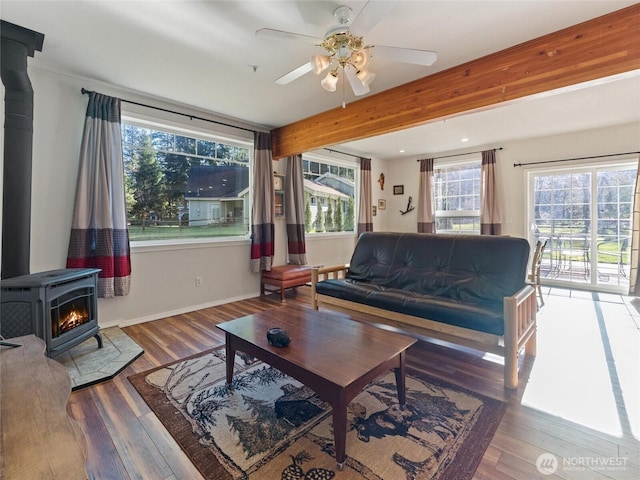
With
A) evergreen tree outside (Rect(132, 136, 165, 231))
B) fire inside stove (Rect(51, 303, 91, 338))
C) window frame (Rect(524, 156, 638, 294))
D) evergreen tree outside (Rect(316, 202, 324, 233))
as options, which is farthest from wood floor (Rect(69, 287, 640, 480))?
evergreen tree outside (Rect(316, 202, 324, 233))

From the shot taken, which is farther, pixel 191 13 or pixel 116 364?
pixel 116 364

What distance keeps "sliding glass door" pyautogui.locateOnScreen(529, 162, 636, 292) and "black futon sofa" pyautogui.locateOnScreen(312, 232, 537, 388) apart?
3.23 metres

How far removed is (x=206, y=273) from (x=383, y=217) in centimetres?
424

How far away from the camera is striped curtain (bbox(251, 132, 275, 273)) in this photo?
4336 mm

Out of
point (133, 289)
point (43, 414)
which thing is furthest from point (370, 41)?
point (133, 289)

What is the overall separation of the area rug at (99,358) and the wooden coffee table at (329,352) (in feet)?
3.15

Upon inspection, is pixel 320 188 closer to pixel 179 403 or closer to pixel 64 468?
pixel 179 403

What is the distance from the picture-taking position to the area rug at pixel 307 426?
1.42m

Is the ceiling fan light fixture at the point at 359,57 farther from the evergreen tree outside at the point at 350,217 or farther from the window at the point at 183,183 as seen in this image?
the evergreen tree outside at the point at 350,217

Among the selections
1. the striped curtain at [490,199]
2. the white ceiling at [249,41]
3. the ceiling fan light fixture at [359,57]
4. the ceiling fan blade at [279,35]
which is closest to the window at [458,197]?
the striped curtain at [490,199]

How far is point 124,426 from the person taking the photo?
67.2 inches

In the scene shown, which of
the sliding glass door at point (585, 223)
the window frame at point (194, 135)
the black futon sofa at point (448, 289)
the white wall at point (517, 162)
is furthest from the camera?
the sliding glass door at point (585, 223)

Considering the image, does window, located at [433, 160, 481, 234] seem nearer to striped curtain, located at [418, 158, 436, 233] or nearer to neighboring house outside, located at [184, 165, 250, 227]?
striped curtain, located at [418, 158, 436, 233]

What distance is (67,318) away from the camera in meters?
2.35
